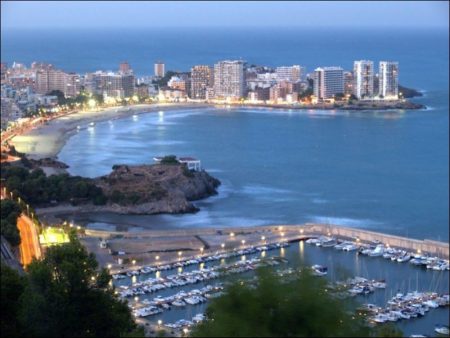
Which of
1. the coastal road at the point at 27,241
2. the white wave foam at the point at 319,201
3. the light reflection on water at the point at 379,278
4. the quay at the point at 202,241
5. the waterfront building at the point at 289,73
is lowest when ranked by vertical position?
the light reflection on water at the point at 379,278

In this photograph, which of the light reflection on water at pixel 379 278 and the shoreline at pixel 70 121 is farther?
the shoreline at pixel 70 121

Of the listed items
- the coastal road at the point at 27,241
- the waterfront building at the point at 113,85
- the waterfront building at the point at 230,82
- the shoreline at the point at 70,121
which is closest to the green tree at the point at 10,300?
the coastal road at the point at 27,241

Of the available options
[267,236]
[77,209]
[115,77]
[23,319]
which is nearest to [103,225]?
[77,209]

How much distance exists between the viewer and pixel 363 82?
17953mm

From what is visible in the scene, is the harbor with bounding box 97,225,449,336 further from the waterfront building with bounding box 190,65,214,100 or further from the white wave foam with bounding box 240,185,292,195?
the waterfront building with bounding box 190,65,214,100

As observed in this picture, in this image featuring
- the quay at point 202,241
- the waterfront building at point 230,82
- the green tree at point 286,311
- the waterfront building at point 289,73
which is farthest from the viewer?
the waterfront building at point 289,73

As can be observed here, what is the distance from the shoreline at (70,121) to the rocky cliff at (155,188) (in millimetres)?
2172

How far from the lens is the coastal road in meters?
5.23

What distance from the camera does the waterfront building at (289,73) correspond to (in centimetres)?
1845

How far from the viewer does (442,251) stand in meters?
5.75

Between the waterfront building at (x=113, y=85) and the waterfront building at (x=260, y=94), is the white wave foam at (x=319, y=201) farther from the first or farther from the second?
the waterfront building at (x=113, y=85)

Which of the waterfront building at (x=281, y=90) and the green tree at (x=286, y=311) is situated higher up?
the waterfront building at (x=281, y=90)

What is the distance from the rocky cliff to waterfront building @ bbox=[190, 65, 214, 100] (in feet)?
29.8

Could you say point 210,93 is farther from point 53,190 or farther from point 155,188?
point 53,190
